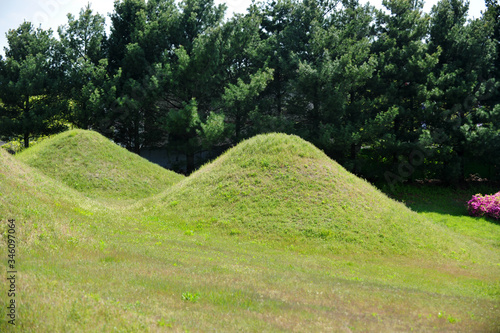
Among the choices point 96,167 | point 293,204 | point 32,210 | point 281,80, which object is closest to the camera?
point 32,210

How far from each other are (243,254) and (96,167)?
56.5 ft

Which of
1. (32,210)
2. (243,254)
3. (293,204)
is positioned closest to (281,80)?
(293,204)

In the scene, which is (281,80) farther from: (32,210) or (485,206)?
(32,210)

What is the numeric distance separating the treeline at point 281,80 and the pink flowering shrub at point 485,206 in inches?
172

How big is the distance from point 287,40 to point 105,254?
29.0m

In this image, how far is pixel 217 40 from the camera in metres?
33.2

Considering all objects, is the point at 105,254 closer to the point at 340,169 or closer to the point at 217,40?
the point at 340,169

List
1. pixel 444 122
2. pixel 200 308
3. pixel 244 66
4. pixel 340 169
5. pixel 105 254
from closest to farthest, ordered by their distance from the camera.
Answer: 1. pixel 200 308
2. pixel 105 254
3. pixel 340 169
4. pixel 444 122
5. pixel 244 66

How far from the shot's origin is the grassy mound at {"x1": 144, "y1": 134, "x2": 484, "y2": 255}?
15633mm

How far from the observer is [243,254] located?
500 inches

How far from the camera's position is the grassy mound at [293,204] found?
15.6m

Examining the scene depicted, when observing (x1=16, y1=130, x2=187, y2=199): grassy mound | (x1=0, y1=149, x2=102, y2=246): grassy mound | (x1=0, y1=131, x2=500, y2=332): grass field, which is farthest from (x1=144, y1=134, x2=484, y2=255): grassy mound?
(x1=16, y1=130, x2=187, y2=199): grassy mound

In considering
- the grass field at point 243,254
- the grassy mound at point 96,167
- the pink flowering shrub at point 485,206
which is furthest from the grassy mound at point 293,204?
the pink flowering shrub at point 485,206

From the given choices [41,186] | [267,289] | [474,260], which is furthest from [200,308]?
[474,260]
